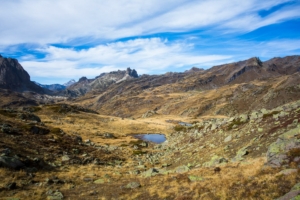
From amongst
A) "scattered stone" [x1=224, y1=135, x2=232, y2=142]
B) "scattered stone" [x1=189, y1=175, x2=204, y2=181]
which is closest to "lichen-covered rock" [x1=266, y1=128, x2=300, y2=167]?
"scattered stone" [x1=189, y1=175, x2=204, y2=181]

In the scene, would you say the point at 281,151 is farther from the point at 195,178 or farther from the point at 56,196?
→ the point at 56,196

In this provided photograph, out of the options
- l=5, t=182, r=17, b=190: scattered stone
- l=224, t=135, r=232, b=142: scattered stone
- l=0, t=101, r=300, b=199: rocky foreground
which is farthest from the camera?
l=224, t=135, r=232, b=142: scattered stone

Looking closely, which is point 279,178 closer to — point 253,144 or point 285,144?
point 285,144

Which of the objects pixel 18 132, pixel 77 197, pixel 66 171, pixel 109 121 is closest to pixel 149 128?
pixel 109 121

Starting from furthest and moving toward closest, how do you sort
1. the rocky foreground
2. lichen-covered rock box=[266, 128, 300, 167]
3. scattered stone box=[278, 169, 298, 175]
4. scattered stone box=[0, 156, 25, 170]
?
scattered stone box=[0, 156, 25, 170]
lichen-covered rock box=[266, 128, 300, 167]
the rocky foreground
scattered stone box=[278, 169, 298, 175]

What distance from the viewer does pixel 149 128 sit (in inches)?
4503

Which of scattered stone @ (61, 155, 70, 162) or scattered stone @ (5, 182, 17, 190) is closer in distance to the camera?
scattered stone @ (5, 182, 17, 190)

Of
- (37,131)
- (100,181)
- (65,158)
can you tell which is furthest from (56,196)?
(37,131)

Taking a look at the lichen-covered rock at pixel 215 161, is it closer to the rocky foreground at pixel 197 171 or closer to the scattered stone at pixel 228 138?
the rocky foreground at pixel 197 171

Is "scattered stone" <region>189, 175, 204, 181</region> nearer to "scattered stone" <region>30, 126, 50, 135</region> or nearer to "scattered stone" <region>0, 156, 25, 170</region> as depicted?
"scattered stone" <region>0, 156, 25, 170</region>

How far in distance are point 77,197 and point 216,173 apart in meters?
13.5

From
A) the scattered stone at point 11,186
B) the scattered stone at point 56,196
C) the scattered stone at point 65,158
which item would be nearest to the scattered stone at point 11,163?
the scattered stone at point 11,186

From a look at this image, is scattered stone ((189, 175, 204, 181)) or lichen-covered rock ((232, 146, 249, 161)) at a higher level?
lichen-covered rock ((232, 146, 249, 161))

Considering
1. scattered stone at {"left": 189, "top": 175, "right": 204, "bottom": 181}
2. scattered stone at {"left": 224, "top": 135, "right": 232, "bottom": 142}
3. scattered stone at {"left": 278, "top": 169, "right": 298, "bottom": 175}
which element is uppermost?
scattered stone at {"left": 278, "top": 169, "right": 298, "bottom": 175}
